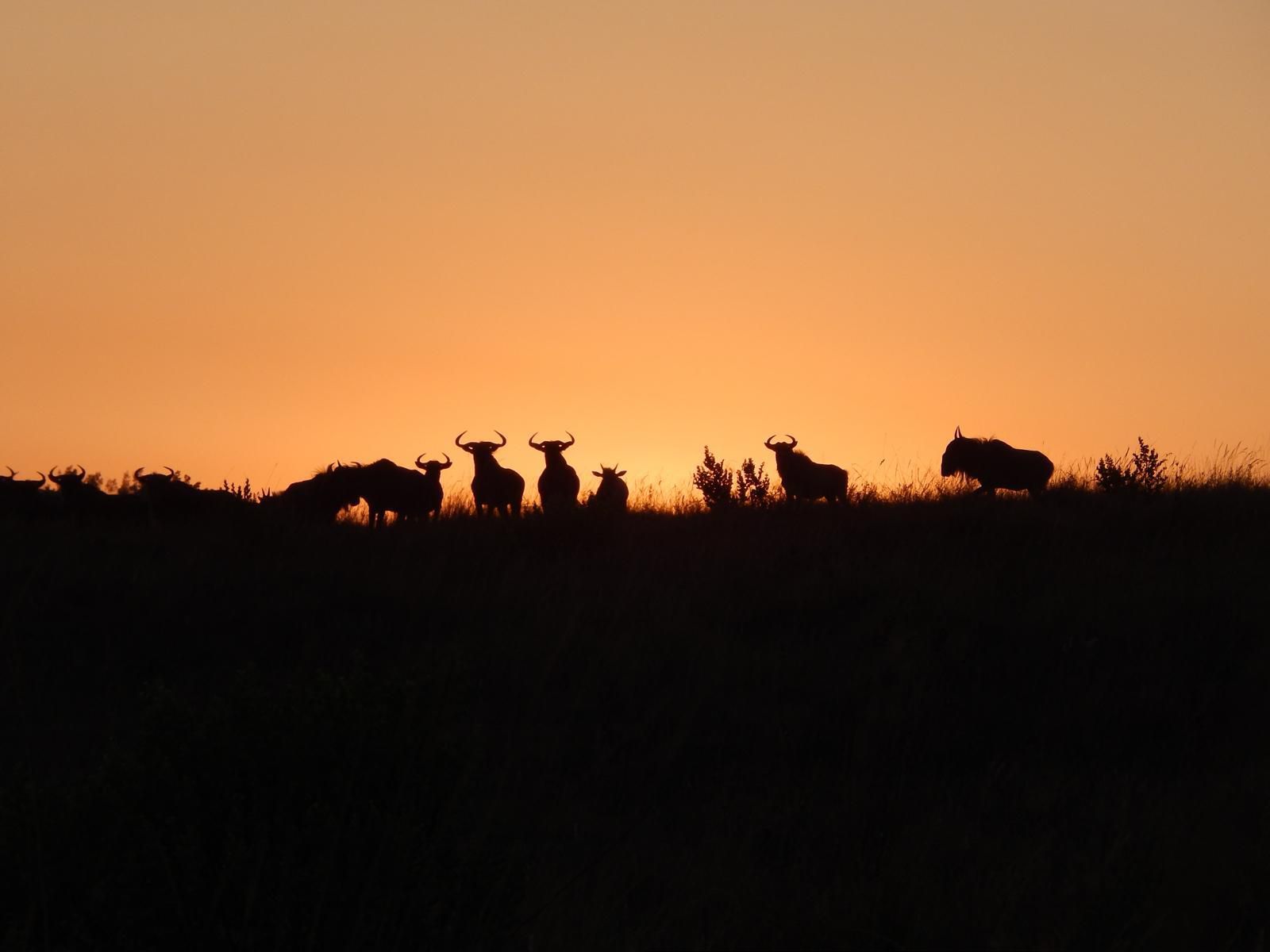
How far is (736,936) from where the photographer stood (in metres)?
5.75

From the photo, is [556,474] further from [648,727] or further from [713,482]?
[648,727]

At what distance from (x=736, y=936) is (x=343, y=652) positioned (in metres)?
4.87

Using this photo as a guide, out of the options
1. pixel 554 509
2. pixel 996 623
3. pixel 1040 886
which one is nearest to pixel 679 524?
pixel 554 509

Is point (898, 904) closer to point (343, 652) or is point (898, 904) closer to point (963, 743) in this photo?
point (963, 743)

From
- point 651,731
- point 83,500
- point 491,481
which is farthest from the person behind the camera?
point 491,481

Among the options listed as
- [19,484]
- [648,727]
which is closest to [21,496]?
[19,484]

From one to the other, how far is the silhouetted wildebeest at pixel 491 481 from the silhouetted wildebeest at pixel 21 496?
5.53 m

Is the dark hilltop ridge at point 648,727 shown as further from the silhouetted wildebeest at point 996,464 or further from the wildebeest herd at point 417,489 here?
the silhouetted wildebeest at point 996,464

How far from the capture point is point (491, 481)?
19.5 m

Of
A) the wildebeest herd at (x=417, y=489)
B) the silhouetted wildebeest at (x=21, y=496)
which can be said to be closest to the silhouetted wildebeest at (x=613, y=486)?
the wildebeest herd at (x=417, y=489)

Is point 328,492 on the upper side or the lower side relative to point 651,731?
upper

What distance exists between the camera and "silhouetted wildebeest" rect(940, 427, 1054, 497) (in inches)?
723

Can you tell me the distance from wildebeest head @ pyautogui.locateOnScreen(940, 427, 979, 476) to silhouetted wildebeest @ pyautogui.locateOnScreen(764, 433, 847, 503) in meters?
1.39

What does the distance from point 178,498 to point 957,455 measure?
9.86 m
